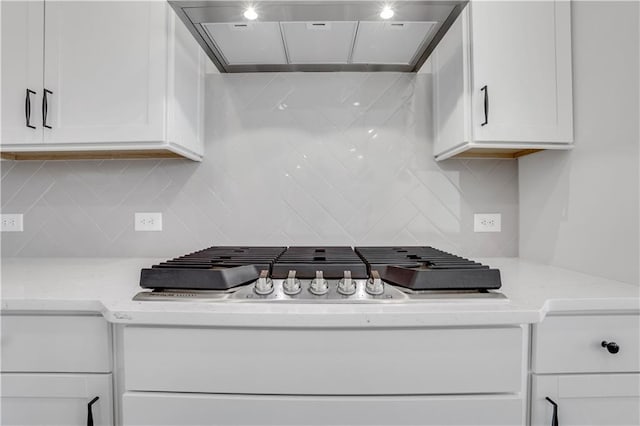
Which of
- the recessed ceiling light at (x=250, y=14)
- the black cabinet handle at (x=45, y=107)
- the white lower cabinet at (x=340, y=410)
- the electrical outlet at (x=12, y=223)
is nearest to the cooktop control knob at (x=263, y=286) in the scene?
the white lower cabinet at (x=340, y=410)

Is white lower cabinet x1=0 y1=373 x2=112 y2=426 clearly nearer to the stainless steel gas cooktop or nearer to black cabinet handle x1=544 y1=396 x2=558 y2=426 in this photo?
the stainless steel gas cooktop

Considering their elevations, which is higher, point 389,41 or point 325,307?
point 389,41

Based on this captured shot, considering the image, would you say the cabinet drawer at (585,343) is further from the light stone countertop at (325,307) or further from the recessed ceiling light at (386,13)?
the recessed ceiling light at (386,13)

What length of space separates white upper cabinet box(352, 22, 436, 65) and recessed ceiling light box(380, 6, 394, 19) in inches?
2.3

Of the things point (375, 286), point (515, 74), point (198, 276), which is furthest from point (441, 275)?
point (515, 74)

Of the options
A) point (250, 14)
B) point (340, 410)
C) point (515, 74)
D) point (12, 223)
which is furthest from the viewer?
point (12, 223)

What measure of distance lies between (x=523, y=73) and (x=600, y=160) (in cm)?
39

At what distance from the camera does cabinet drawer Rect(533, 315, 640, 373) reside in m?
0.84

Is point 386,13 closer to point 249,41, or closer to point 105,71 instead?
point 249,41

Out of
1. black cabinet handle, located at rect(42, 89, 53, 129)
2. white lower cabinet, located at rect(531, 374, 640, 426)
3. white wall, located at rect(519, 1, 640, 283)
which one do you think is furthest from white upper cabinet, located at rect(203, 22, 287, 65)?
white lower cabinet, located at rect(531, 374, 640, 426)

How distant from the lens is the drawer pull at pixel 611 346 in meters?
0.83

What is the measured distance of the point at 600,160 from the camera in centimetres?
111

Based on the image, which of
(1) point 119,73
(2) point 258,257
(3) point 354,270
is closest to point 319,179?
(2) point 258,257

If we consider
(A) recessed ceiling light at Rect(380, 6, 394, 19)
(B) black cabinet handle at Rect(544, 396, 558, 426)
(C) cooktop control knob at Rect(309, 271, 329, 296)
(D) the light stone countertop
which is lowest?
(B) black cabinet handle at Rect(544, 396, 558, 426)
